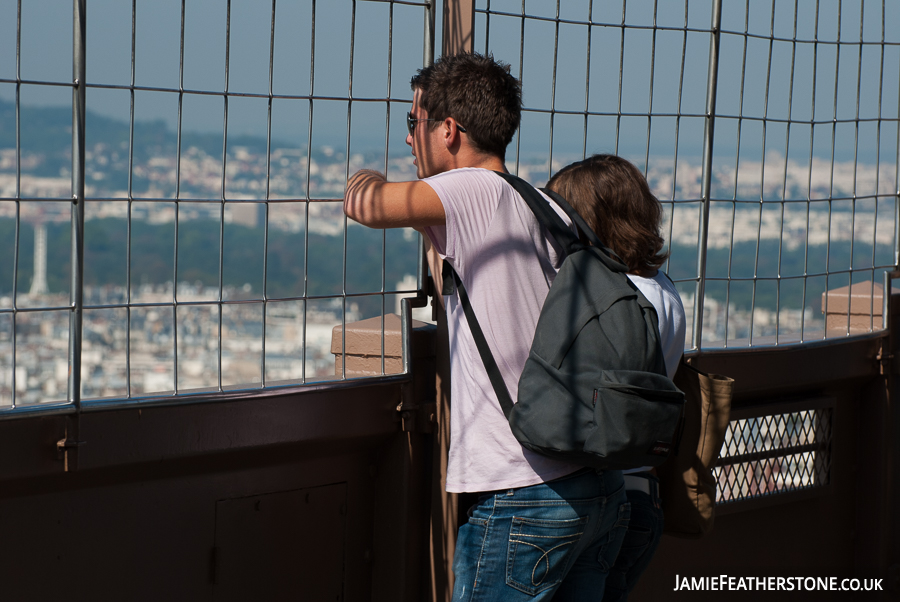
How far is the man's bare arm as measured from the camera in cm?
190

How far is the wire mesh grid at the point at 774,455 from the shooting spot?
3559 mm

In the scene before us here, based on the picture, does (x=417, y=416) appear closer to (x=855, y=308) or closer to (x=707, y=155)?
(x=707, y=155)

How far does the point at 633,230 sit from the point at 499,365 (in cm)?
52

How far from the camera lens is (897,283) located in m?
4.33

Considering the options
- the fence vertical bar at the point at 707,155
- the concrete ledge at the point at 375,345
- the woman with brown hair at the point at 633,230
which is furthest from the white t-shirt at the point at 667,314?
the fence vertical bar at the point at 707,155

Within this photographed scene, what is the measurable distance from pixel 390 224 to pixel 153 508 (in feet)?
3.72

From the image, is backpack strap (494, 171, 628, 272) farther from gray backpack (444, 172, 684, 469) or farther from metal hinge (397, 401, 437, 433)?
metal hinge (397, 401, 437, 433)

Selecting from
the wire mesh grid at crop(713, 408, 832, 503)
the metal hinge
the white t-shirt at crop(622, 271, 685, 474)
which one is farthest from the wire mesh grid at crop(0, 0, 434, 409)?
the wire mesh grid at crop(713, 408, 832, 503)

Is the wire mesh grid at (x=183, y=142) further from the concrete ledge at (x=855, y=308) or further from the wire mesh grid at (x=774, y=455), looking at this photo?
the concrete ledge at (x=855, y=308)

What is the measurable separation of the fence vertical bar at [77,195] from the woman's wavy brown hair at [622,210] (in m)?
1.23

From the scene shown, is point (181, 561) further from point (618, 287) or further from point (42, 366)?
point (618, 287)

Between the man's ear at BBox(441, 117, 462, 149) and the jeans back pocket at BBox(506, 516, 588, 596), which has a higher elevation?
the man's ear at BBox(441, 117, 462, 149)

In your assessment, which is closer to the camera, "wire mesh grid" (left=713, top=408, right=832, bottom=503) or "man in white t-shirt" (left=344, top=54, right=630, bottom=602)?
"man in white t-shirt" (left=344, top=54, right=630, bottom=602)

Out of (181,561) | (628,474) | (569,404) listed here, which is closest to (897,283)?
(628,474)
